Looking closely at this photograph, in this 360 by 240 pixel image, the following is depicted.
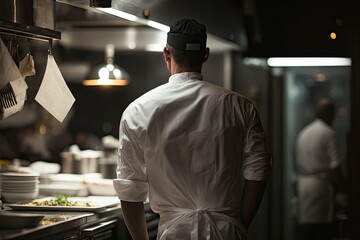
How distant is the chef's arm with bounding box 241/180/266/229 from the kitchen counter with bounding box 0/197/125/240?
0.82 meters

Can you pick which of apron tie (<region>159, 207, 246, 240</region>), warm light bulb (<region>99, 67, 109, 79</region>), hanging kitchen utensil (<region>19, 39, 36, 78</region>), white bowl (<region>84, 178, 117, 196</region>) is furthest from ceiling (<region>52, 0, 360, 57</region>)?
apron tie (<region>159, 207, 246, 240</region>)

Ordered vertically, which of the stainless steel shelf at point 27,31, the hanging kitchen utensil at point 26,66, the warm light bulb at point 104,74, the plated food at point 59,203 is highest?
the stainless steel shelf at point 27,31

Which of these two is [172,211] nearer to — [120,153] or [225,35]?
[120,153]

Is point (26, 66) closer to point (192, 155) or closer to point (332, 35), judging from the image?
point (192, 155)

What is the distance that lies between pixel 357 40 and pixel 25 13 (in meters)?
3.15

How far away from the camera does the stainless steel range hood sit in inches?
169

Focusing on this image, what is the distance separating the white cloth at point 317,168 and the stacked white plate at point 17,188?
3999 millimetres

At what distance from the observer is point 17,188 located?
4570 mm

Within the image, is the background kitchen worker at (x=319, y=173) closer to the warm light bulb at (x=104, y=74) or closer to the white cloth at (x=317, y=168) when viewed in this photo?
the white cloth at (x=317, y=168)

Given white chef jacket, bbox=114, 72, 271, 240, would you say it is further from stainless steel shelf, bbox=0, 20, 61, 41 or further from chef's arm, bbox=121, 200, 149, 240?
stainless steel shelf, bbox=0, 20, 61, 41

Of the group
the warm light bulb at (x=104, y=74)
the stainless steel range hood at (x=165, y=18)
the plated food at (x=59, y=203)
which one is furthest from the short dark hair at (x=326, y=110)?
the plated food at (x=59, y=203)

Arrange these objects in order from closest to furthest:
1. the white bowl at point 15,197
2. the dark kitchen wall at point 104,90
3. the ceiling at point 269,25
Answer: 1. the white bowl at point 15,197
2. the ceiling at point 269,25
3. the dark kitchen wall at point 104,90

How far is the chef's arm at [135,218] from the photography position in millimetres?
3730

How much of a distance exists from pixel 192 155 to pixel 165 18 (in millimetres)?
1616
